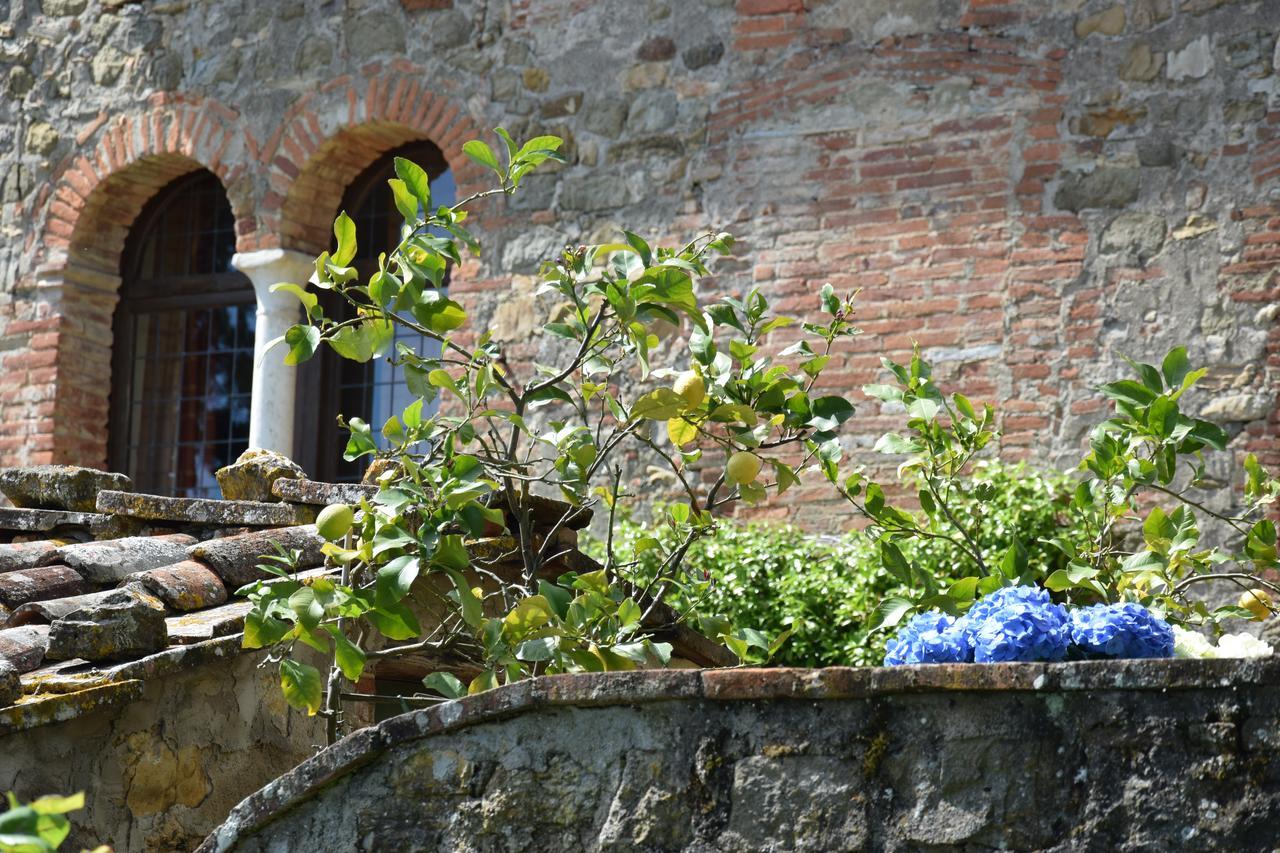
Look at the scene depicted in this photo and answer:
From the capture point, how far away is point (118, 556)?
4074mm

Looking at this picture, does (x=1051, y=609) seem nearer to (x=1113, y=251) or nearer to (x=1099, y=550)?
(x=1099, y=550)

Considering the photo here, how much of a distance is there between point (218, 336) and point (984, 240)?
12.7 ft

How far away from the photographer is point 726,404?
3387 millimetres

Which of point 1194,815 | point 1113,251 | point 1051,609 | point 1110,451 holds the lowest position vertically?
point 1194,815

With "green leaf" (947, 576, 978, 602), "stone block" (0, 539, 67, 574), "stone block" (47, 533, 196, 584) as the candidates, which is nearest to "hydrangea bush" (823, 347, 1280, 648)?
"green leaf" (947, 576, 978, 602)

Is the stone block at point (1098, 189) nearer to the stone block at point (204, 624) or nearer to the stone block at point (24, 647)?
the stone block at point (204, 624)

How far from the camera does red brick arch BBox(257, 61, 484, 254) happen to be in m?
7.44

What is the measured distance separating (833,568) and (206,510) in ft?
8.62

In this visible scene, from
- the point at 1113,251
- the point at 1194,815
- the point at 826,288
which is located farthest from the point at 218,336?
the point at 1194,815

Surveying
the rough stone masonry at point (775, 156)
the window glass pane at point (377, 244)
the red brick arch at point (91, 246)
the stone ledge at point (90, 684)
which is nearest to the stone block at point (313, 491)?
the stone ledge at point (90, 684)

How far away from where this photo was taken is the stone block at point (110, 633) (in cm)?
327

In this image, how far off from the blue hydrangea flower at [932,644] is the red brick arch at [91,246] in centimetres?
589

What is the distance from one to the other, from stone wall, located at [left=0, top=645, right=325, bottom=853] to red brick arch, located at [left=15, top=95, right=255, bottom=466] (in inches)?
190

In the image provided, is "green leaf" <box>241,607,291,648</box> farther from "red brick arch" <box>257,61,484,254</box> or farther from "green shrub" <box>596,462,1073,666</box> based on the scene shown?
"red brick arch" <box>257,61,484,254</box>
